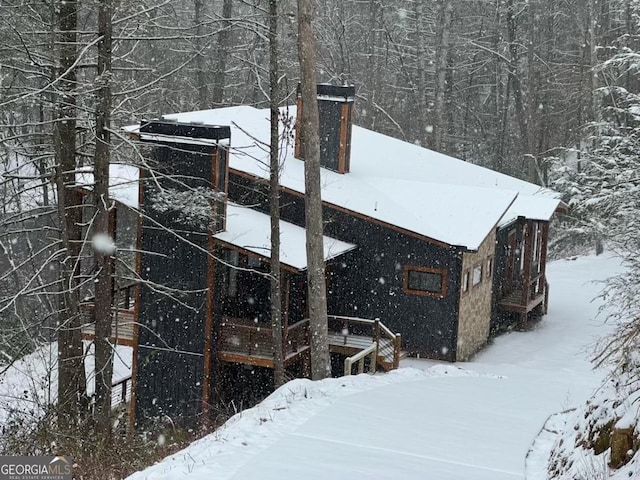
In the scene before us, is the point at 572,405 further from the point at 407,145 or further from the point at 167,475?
the point at 407,145

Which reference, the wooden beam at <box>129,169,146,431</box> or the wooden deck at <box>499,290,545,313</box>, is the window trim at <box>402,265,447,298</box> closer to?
the wooden deck at <box>499,290,545,313</box>

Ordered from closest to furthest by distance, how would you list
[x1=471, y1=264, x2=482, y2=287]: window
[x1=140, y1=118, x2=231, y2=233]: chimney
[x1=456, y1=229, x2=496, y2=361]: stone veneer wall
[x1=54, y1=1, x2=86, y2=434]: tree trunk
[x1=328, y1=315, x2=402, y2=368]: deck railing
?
[x1=54, y1=1, x2=86, y2=434]: tree trunk → [x1=140, y1=118, x2=231, y2=233]: chimney → [x1=328, y1=315, x2=402, y2=368]: deck railing → [x1=456, y1=229, x2=496, y2=361]: stone veneer wall → [x1=471, y1=264, x2=482, y2=287]: window

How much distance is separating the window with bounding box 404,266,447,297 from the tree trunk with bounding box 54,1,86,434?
25.5ft

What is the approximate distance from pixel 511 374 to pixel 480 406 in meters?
5.37

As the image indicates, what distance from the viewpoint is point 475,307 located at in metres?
19.6

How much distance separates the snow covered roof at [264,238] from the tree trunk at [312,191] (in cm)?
111

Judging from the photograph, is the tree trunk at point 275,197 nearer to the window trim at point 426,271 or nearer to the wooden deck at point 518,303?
the window trim at point 426,271

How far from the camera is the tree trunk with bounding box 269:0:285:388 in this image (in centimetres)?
1500

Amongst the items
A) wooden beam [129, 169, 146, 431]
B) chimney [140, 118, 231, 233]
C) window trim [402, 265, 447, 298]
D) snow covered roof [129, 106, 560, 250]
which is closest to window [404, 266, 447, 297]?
window trim [402, 265, 447, 298]

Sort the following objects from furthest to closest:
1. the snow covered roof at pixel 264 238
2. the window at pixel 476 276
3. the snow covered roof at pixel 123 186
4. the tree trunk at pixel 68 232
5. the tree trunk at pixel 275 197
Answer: the window at pixel 476 276
the snow covered roof at pixel 123 186
the snow covered roof at pixel 264 238
the tree trunk at pixel 275 197
the tree trunk at pixel 68 232

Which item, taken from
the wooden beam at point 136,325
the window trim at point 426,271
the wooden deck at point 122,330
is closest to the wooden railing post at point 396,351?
the window trim at point 426,271

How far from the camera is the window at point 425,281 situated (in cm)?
1828

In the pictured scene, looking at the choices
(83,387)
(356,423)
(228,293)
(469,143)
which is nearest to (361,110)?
(469,143)

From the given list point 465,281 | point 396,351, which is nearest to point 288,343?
point 396,351
